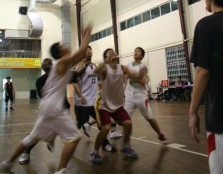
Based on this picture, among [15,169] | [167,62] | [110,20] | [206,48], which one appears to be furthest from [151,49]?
[206,48]

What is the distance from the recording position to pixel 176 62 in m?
16.2

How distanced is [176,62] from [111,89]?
42.2ft

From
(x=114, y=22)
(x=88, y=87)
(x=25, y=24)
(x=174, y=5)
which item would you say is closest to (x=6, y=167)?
(x=88, y=87)

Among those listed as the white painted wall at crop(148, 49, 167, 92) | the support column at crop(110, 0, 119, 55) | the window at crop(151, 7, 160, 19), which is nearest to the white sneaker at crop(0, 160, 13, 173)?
the white painted wall at crop(148, 49, 167, 92)

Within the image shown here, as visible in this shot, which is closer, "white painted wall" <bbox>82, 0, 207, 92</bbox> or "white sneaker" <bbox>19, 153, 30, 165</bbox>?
"white sneaker" <bbox>19, 153, 30, 165</bbox>

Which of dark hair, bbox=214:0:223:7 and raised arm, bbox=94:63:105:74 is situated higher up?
raised arm, bbox=94:63:105:74

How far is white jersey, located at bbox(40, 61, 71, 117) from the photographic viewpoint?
9.87ft

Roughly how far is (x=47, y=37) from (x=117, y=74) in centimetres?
2416

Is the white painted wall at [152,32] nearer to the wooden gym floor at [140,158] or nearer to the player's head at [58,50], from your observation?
the wooden gym floor at [140,158]

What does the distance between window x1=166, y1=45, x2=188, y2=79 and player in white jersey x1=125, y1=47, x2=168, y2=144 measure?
11249 mm

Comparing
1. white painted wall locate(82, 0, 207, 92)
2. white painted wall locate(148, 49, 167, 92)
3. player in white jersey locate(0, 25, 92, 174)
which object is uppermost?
white painted wall locate(82, 0, 207, 92)

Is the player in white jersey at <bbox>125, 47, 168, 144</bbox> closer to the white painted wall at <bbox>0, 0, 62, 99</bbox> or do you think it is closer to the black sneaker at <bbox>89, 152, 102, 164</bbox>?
the black sneaker at <bbox>89, 152, 102, 164</bbox>

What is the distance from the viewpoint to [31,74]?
28.5 meters

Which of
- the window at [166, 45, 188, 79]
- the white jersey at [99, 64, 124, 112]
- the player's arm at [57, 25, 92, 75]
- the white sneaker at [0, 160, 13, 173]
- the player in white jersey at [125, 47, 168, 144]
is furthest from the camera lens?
the window at [166, 45, 188, 79]
